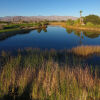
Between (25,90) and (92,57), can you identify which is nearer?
(25,90)

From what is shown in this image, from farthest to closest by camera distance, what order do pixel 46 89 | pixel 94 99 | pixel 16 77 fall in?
pixel 16 77, pixel 46 89, pixel 94 99

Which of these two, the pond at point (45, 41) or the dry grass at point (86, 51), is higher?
the pond at point (45, 41)

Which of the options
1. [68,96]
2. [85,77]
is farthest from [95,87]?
[68,96]

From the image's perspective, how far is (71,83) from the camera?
530 cm

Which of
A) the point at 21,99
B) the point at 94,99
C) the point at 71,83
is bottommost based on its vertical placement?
the point at 21,99

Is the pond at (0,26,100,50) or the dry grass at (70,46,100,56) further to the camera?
the pond at (0,26,100,50)

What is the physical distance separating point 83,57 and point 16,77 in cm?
1003

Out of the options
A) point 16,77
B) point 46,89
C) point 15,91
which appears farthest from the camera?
point 16,77

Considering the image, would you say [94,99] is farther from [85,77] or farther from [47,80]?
[47,80]

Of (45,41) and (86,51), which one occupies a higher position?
(45,41)

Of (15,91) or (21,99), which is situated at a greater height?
(15,91)

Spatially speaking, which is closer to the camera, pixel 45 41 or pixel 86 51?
pixel 86 51

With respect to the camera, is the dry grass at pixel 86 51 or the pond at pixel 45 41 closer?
the dry grass at pixel 86 51

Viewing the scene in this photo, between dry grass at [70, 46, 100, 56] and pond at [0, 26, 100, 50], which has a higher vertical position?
pond at [0, 26, 100, 50]
